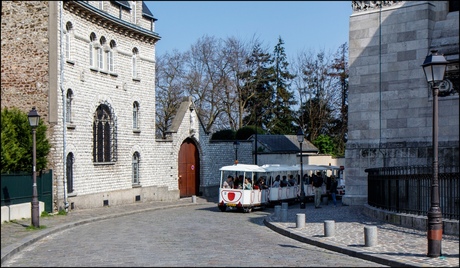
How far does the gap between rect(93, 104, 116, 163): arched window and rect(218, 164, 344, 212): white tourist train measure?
576cm

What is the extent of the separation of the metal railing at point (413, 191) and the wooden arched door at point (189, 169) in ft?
59.7

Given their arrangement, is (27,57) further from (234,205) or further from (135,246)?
(135,246)

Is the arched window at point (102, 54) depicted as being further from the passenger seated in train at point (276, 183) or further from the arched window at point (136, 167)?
the passenger seated in train at point (276, 183)

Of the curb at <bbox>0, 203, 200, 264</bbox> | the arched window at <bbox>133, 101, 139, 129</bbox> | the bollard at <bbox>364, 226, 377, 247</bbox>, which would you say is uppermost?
the arched window at <bbox>133, 101, 139, 129</bbox>

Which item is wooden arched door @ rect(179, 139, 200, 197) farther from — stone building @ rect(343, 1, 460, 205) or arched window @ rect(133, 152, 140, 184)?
stone building @ rect(343, 1, 460, 205)

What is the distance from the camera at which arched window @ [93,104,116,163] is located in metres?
30.0

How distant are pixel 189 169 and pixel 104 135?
9.58 meters

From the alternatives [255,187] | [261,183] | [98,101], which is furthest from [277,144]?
[98,101]

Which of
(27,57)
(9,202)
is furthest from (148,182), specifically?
(9,202)

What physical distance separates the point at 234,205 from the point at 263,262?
52.3 ft

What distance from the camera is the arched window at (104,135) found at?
98.3 ft

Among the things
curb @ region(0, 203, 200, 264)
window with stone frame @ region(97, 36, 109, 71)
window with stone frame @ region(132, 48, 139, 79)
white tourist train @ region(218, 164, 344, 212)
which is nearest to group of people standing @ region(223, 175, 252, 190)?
white tourist train @ region(218, 164, 344, 212)

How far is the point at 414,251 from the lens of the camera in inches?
525

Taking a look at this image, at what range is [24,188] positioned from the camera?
22.6 meters
